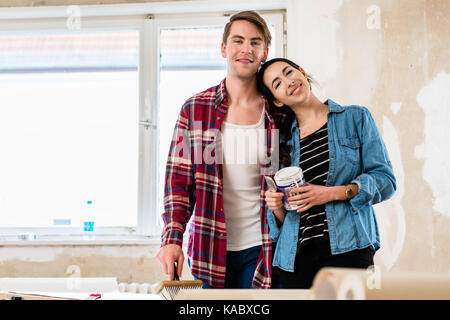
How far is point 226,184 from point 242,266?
0.27 meters

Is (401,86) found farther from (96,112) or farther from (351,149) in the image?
(96,112)

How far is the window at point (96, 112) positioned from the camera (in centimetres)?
242

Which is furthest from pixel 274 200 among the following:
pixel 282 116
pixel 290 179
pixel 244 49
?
pixel 244 49

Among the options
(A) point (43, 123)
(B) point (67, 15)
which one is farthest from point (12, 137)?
(B) point (67, 15)

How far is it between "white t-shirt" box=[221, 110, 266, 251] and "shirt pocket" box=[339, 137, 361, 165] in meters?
0.28

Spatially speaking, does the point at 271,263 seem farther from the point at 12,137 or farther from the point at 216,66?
the point at 12,137

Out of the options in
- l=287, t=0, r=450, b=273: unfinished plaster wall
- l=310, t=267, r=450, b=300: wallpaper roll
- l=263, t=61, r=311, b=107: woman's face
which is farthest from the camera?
l=287, t=0, r=450, b=273: unfinished plaster wall

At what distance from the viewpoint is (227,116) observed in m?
1.37

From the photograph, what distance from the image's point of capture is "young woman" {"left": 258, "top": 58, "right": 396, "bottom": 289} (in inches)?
41.2

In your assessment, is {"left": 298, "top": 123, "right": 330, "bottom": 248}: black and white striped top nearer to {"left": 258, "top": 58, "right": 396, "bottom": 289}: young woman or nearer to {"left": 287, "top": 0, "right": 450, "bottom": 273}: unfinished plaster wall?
{"left": 258, "top": 58, "right": 396, "bottom": 289}: young woman

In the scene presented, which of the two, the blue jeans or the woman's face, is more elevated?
the woman's face

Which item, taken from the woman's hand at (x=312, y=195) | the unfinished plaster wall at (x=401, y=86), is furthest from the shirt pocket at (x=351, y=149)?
the unfinished plaster wall at (x=401, y=86)

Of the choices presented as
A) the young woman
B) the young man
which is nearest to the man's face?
the young man

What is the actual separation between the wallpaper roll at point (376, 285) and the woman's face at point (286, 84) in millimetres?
892
